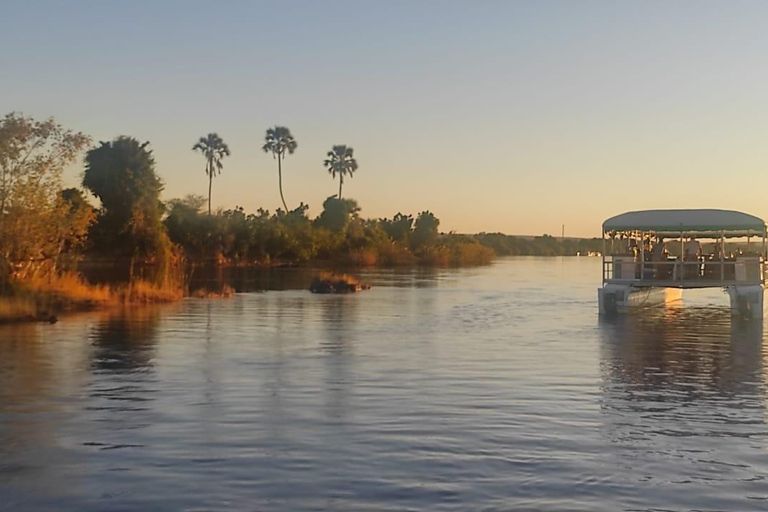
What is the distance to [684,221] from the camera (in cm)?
3241

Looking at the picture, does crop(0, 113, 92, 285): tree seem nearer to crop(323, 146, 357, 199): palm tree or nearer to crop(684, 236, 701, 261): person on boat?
crop(684, 236, 701, 261): person on boat

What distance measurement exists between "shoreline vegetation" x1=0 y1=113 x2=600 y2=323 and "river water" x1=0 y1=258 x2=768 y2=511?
7.90m

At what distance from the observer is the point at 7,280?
Answer: 33844mm

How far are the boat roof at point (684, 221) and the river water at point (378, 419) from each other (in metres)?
5.22

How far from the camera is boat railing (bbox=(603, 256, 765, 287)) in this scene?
107ft

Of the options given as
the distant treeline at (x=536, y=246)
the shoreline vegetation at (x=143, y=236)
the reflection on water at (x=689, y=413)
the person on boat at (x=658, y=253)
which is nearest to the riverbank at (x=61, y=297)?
the shoreline vegetation at (x=143, y=236)

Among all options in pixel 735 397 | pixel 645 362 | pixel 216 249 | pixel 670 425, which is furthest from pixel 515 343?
pixel 216 249

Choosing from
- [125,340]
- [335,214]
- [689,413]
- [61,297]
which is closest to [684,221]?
[125,340]

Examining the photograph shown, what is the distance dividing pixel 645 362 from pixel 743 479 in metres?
11.0

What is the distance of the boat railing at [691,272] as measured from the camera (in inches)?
1283

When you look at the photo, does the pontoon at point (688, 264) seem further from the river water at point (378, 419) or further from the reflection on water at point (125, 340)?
the reflection on water at point (125, 340)

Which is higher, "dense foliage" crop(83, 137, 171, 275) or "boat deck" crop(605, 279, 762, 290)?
"dense foliage" crop(83, 137, 171, 275)

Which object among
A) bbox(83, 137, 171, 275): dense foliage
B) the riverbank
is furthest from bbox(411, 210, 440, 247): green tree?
the riverbank

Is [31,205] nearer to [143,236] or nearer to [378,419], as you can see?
[378,419]
